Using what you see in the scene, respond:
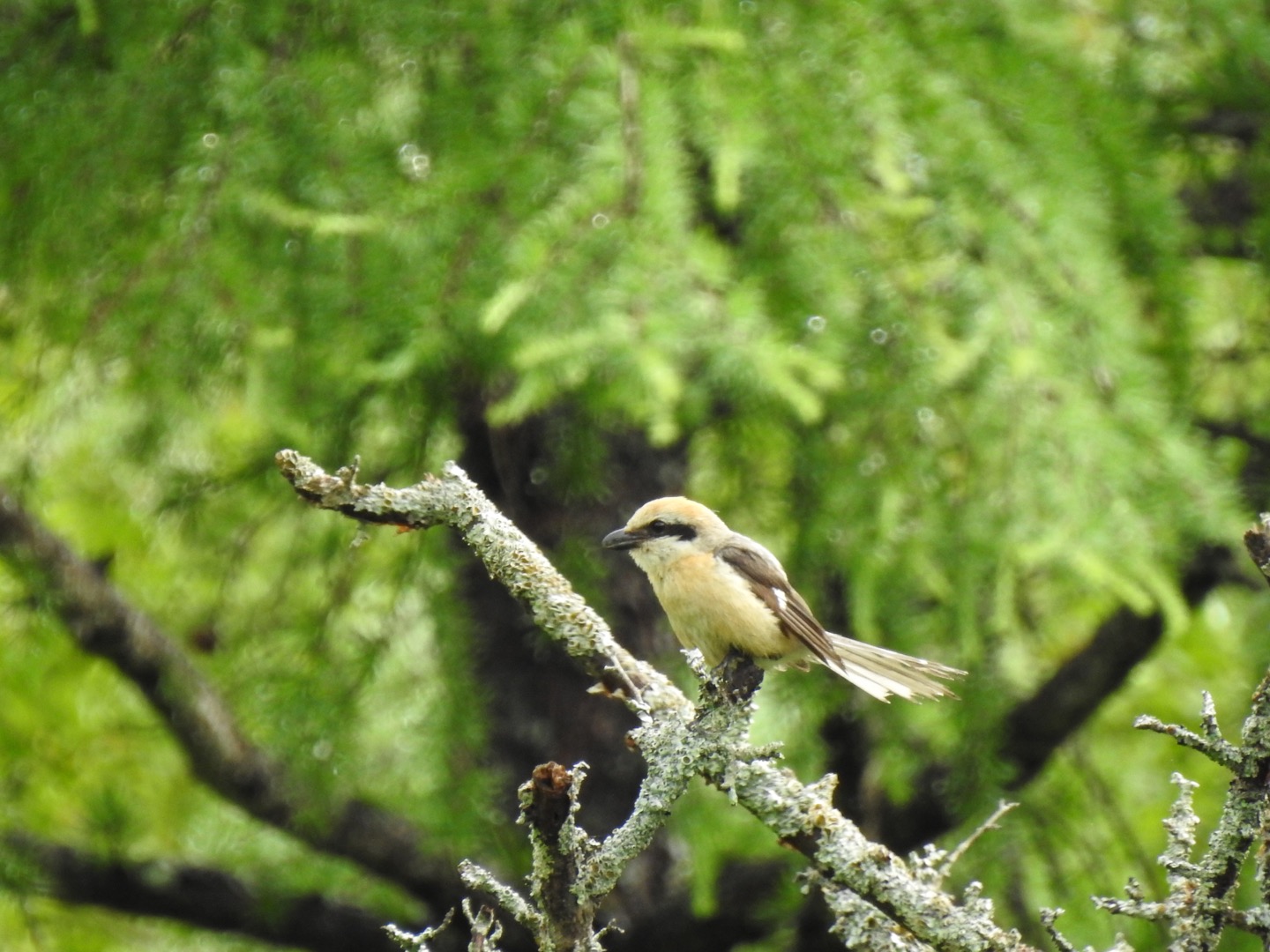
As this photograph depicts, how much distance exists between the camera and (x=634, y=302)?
319 centimetres

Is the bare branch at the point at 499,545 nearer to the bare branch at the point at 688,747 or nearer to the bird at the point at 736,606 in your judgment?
the bare branch at the point at 688,747

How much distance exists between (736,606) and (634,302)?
0.83 meters

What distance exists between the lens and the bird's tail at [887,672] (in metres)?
2.88

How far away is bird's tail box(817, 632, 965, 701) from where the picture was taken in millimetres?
2879

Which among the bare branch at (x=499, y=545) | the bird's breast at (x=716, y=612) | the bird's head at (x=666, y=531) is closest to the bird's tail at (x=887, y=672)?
the bird's breast at (x=716, y=612)

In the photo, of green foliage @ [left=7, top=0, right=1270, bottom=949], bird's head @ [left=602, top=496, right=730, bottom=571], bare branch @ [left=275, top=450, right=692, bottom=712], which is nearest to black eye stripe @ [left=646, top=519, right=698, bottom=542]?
bird's head @ [left=602, top=496, right=730, bottom=571]

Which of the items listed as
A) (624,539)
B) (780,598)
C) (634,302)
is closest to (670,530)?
(624,539)

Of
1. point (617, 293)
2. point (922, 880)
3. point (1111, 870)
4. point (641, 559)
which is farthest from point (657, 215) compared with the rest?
point (1111, 870)

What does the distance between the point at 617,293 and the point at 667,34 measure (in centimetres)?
68

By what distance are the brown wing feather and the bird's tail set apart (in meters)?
0.05

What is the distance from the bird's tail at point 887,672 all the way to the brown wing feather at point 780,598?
0.05 meters

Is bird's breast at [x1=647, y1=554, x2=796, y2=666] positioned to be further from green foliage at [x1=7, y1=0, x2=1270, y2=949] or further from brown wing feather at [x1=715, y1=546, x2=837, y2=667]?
green foliage at [x1=7, y1=0, x2=1270, y2=949]

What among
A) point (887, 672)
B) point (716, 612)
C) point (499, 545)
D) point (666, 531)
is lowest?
A: point (887, 672)

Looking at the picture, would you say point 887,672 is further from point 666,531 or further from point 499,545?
point 499,545
